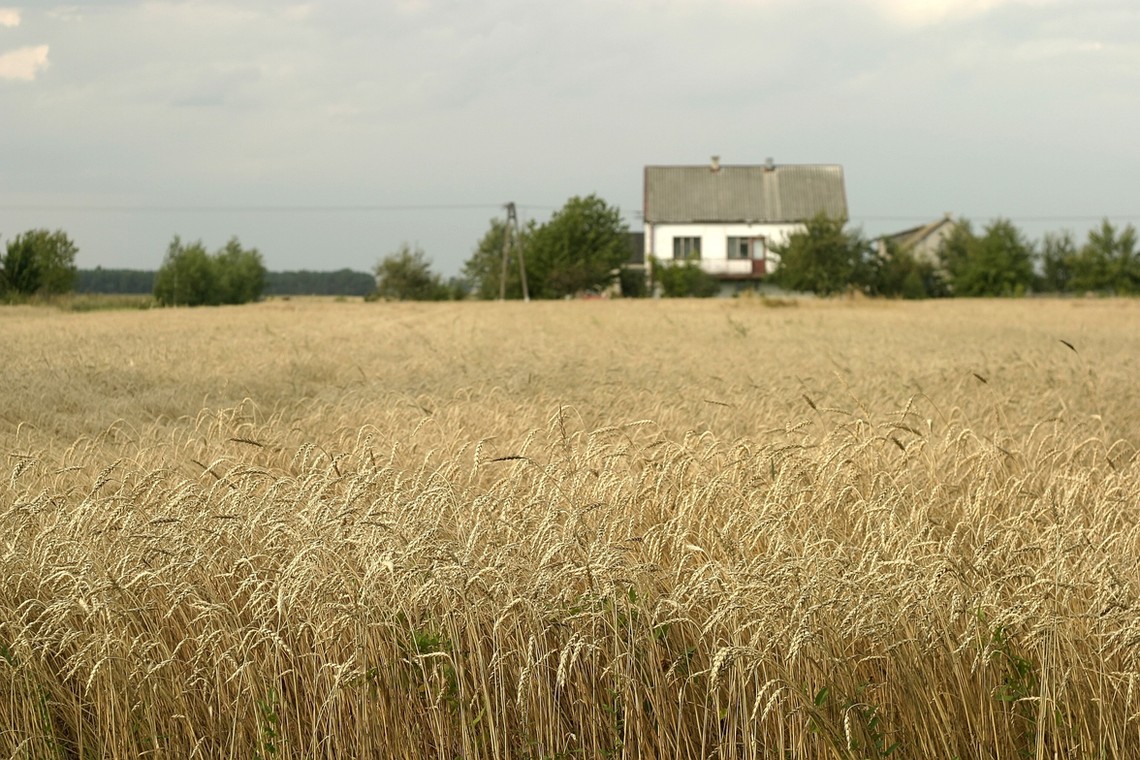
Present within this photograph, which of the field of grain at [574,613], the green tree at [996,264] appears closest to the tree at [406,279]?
the green tree at [996,264]

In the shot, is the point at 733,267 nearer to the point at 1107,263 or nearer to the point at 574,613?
the point at 1107,263

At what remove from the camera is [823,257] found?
55.6m

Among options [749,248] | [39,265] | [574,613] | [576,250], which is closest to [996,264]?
[749,248]

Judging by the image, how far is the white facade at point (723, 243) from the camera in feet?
230

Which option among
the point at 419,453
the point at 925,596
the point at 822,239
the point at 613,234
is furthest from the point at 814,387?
the point at 613,234

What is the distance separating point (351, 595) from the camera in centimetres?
358

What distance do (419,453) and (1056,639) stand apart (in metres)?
3.44

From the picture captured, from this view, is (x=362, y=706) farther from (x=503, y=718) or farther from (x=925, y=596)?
(x=925, y=596)

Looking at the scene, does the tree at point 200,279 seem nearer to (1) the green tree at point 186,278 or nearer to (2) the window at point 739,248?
(1) the green tree at point 186,278

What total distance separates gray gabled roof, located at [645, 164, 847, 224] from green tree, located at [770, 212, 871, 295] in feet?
45.0

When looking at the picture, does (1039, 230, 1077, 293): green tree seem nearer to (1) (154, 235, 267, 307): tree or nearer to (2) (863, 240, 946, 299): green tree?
(2) (863, 240, 946, 299): green tree

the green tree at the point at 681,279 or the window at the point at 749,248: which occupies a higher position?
the window at the point at 749,248

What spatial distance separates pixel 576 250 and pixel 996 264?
24.1 metres

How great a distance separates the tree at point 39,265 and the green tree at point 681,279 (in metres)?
33.5
